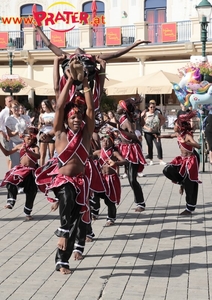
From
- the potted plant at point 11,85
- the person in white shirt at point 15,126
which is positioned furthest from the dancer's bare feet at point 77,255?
the potted plant at point 11,85

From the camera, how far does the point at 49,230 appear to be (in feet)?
25.7

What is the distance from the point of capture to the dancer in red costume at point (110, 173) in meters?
7.90

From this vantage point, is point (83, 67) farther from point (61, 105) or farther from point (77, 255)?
point (77, 255)

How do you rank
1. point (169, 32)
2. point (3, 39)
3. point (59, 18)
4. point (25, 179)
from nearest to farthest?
point (25, 179)
point (169, 32)
point (3, 39)
point (59, 18)

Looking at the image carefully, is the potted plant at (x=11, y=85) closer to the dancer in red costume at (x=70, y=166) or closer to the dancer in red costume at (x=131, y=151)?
the dancer in red costume at (x=131, y=151)

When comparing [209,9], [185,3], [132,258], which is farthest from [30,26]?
[132,258]

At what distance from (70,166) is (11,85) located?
72.3 feet

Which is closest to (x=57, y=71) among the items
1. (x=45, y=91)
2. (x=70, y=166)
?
(x=70, y=166)

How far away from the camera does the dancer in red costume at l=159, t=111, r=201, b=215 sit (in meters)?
8.80

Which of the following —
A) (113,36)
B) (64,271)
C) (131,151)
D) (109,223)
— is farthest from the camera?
(113,36)

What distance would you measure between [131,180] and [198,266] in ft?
9.79

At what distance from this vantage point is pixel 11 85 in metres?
27.4

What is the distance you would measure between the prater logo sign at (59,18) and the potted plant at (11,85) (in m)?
A: 8.17

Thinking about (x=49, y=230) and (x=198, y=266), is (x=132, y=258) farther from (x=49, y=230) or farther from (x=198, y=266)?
(x=49, y=230)
